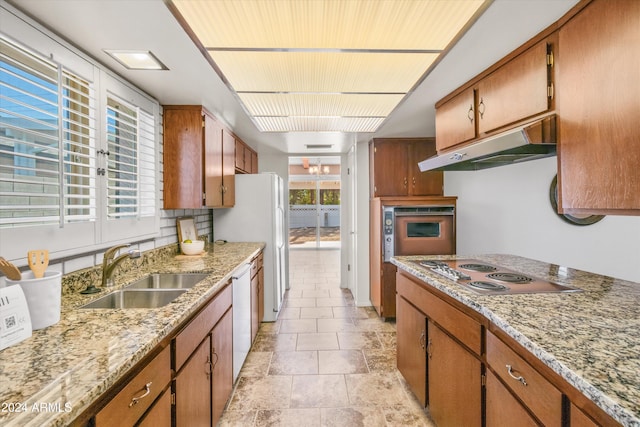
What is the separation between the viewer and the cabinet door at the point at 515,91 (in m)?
1.63

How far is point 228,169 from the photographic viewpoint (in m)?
3.40

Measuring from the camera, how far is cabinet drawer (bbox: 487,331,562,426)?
3.07ft

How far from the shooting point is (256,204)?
3.65 metres

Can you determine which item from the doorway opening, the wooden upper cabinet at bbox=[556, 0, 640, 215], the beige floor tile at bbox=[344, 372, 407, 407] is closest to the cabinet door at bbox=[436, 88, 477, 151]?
the wooden upper cabinet at bbox=[556, 0, 640, 215]

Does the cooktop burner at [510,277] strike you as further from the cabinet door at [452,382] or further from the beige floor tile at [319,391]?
the beige floor tile at [319,391]

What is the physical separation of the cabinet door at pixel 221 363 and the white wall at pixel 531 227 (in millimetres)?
2632

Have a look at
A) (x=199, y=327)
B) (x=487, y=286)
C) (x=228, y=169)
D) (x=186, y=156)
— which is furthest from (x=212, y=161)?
(x=487, y=286)

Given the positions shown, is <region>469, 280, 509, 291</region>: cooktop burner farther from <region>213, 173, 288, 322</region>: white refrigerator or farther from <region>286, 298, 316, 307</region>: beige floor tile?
<region>286, 298, 316, 307</region>: beige floor tile

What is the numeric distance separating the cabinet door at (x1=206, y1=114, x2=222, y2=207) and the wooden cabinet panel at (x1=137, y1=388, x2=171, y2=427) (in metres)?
1.80

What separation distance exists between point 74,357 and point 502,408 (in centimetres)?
150

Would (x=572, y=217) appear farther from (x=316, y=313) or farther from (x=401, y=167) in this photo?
(x=316, y=313)

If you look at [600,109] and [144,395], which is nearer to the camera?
[144,395]

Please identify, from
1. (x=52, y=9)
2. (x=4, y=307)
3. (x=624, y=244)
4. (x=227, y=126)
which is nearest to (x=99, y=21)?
(x=52, y=9)

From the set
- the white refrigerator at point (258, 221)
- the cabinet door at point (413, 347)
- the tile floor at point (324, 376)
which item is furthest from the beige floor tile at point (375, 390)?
the white refrigerator at point (258, 221)
